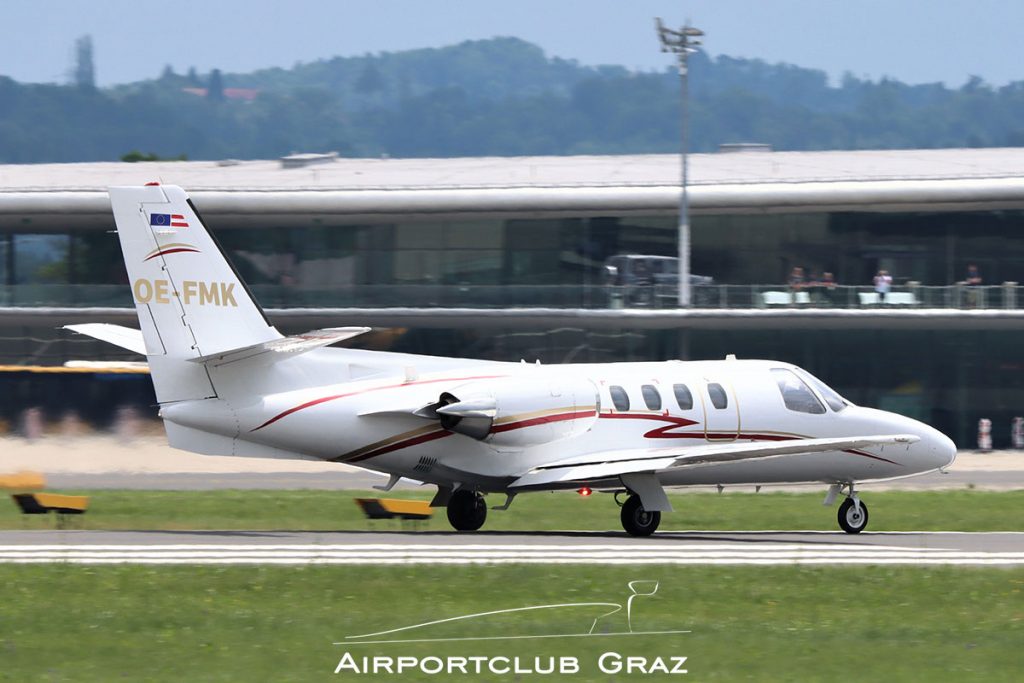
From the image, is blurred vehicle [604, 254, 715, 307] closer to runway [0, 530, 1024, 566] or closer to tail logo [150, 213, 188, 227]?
runway [0, 530, 1024, 566]

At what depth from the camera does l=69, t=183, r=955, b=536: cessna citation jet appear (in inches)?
1059

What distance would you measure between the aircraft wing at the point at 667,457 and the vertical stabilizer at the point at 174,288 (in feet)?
19.6

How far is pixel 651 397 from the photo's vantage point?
95.0 feet

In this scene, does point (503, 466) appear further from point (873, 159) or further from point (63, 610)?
point (873, 159)

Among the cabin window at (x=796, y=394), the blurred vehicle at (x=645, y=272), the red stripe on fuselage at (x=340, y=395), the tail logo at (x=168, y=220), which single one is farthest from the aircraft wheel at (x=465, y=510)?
the blurred vehicle at (x=645, y=272)

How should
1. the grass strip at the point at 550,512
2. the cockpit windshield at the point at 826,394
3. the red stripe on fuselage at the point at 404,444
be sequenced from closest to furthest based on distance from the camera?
1. the red stripe on fuselage at the point at 404,444
2. the cockpit windshield at the point at 826,394
3. the grass strip at the point at 550,512

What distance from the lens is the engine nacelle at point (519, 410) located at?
27.5 meters

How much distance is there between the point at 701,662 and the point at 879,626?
320 cm

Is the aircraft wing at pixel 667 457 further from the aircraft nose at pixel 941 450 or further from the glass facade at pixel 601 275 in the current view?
the glass facade at pixel 601 275

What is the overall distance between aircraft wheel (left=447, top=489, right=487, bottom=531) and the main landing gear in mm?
2861

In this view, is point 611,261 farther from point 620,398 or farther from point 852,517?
point 620,398

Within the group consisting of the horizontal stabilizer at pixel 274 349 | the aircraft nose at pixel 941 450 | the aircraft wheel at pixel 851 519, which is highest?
the horizontal stabilizer at pixel 274 349

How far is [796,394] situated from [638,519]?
4.45 metres

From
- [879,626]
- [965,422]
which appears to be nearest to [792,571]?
[879,626]
